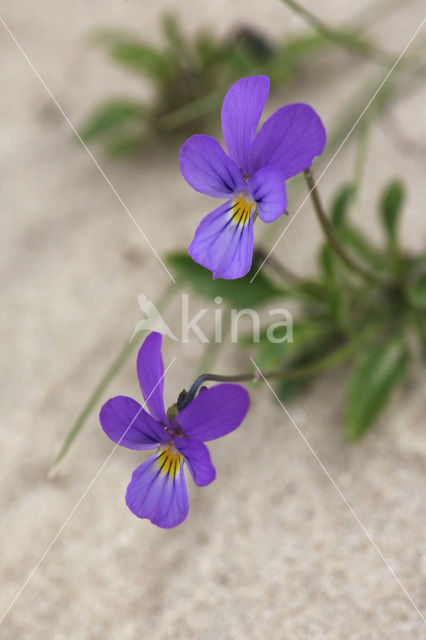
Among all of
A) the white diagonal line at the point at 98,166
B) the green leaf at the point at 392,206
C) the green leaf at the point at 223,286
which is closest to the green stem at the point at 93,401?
the green leaf at the point at 223,286

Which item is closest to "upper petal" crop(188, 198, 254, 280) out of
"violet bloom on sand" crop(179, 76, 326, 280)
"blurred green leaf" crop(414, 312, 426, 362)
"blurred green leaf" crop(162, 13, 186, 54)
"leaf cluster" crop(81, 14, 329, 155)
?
"violet bloom on sand" crop(179, 76, 326, 280)

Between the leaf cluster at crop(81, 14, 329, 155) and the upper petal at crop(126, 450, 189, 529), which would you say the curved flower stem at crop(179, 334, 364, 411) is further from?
the leaf cluster at crop(81, 14, 329, 155)

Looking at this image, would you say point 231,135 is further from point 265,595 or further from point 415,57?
point 415,57

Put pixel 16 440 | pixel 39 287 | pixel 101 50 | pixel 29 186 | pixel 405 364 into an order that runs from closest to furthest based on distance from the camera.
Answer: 1. pixel 405 364
2. pixel 16 440
3. pixel 39 287
4. pixel 29 186
5. pixel 101 50

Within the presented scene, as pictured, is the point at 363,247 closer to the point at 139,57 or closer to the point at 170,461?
the point at 170,461

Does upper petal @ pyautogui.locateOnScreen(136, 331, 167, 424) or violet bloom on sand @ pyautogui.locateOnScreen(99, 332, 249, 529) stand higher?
upper petal @ pyautogui.locateOnScreen(136, 331, 167, 424)

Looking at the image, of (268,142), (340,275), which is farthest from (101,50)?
(268,142)
